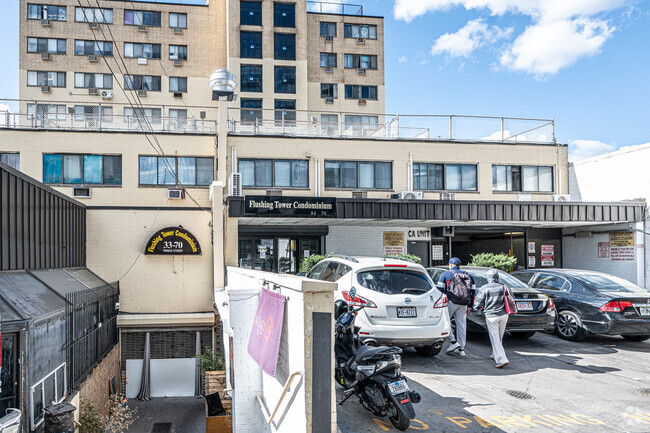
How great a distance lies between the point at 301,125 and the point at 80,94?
1884 cm

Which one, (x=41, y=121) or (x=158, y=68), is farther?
(x=158, y=68)

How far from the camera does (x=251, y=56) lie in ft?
100.0

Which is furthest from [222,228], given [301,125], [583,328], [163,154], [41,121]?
[583,328]

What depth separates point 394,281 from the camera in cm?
823

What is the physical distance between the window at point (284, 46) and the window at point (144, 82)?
8.06 meters

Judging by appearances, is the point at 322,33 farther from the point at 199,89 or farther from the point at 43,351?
the point at 43,351

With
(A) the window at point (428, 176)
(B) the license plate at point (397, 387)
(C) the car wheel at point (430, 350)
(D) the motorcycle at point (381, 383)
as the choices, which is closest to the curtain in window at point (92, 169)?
(A) the window at point (428, 176)

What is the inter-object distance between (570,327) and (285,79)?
24601 mm

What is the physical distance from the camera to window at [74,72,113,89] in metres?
30.2

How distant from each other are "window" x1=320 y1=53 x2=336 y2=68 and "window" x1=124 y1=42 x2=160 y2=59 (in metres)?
11.0

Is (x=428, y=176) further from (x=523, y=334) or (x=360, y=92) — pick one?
(x=360, y=92)

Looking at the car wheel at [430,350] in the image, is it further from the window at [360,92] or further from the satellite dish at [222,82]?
the window at [360,92]

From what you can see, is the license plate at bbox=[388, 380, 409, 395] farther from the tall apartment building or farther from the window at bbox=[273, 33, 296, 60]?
the window at bbox=[273, 33, 296, 60]

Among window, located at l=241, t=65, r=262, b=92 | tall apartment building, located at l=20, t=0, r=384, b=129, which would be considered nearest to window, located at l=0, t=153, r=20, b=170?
tall apartment building, located at l=20, t=0, r=384, b=129
